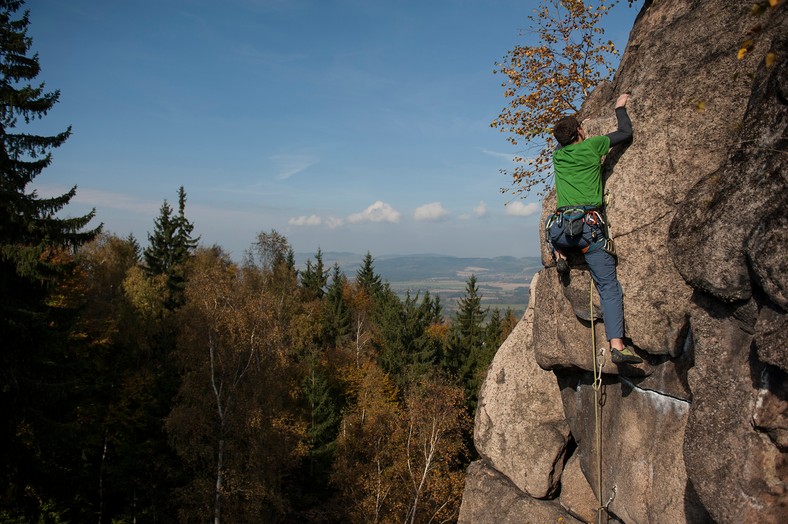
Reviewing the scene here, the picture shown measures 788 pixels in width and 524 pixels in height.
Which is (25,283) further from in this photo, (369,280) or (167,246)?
(369,280)

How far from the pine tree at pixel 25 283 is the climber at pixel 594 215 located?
535 inches

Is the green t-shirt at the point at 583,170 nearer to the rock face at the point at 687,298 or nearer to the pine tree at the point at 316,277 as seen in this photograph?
the rock face at the point at 687,298

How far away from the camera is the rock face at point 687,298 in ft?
16.4

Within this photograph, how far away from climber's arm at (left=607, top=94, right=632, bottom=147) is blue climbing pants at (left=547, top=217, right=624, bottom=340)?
1.21 m

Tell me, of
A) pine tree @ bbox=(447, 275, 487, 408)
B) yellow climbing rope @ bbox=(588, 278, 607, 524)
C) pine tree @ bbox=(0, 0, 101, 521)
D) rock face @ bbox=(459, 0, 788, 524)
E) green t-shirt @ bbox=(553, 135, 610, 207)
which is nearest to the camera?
rock face @ bbox=(459, 0, 788, 524)

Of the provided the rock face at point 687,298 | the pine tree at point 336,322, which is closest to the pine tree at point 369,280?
the pine tree at point 336,322

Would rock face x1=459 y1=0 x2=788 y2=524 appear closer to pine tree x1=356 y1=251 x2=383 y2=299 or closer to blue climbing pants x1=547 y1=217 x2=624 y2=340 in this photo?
blue climbing pants x1=547 y1=217 x2=624 y2=340

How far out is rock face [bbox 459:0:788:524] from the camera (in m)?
5.01

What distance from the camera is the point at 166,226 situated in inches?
1873

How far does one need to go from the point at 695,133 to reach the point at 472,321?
42.8 m

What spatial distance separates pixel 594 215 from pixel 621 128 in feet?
4.12

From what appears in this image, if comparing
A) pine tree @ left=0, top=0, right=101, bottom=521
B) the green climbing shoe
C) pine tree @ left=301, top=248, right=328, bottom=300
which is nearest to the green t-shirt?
the green climbing shoe

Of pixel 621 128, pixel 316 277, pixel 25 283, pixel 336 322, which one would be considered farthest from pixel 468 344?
pixel 621 128

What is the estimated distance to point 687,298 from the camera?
6.51 m
